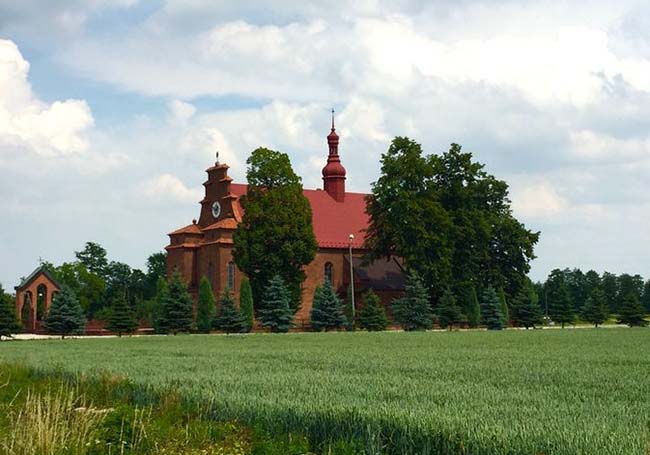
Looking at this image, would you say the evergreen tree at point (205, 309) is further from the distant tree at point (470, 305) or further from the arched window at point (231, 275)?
the distant tree at point (470, 305)

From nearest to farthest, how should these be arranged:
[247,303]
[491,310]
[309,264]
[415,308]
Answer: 1. [247,303]
2. [415,308]
3. [491,310]
4. [309,264]

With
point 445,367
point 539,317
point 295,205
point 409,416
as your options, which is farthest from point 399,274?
point 409,416

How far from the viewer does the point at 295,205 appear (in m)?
57.0

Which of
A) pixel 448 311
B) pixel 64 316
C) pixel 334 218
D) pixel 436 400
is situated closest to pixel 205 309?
pixel 64 316

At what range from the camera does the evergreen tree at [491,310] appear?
61594 mm

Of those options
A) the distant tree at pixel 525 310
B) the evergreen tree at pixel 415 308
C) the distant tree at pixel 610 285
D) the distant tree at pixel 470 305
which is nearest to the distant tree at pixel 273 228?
the evergreen tree at pixel 415 308

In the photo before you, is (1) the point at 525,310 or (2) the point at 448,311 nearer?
(2) the point at 448,311

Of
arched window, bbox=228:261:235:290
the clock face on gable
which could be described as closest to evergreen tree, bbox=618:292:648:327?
arched window, bbox=228:261:235:290

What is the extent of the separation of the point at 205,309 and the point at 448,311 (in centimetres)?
1737

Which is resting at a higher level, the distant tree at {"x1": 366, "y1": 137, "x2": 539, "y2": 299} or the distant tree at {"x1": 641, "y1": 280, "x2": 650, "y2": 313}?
the distant tree at {"x1": 366, "y1": 137, "x2": 539, "y2": 299}

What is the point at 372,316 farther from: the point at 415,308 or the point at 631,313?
the point at 631,313

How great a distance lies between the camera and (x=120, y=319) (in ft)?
174

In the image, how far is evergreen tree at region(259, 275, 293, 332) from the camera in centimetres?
5431

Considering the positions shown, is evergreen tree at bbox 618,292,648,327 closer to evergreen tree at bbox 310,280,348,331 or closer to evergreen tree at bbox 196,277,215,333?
evergreen tree at bbox 310,280,348,331
